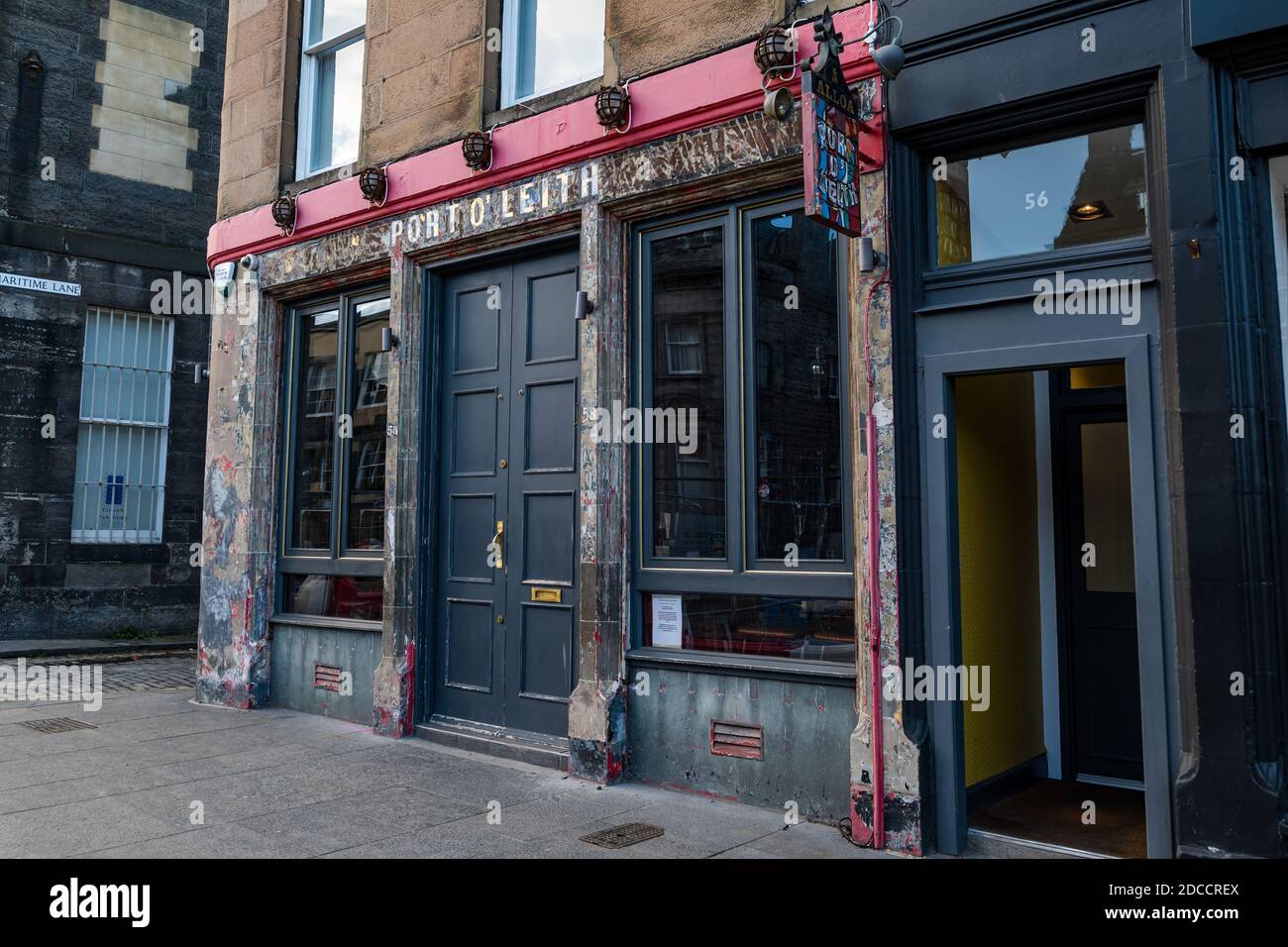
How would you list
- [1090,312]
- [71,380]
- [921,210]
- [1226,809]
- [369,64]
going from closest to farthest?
[1226,809] → [1090,312] → [921,210] → [369,64] → [71,380]

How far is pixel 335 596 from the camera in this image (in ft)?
29.8

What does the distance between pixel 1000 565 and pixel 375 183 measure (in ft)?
19.6

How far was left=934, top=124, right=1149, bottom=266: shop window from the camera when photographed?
5074 millimetres

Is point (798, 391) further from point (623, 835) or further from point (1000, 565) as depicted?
point (623, 835)

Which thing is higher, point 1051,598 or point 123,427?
point 123,427

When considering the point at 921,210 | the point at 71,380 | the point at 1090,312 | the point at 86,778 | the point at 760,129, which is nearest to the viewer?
the point at 1090,312

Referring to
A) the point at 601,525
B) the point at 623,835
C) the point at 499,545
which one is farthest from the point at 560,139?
the point at 623,835

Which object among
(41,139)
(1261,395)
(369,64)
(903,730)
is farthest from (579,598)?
(41,139)

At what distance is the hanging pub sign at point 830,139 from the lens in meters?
5.05

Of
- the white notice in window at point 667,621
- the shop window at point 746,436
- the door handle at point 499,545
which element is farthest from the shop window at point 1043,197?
the door handle at point 499,545

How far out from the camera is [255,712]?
9180 mm

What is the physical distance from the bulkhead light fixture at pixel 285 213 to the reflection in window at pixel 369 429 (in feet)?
3.51

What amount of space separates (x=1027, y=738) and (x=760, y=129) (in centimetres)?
445

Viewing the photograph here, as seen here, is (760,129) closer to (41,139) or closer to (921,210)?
(921,210)
